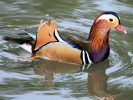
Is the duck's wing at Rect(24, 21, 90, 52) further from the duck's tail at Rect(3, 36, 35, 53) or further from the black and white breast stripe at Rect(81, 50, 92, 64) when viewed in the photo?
the duck's tail at Rect(3, 36, 35, 53)

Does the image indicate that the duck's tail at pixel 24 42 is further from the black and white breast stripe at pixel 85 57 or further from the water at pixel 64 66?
the black and white breast stripe at pixel 85 57

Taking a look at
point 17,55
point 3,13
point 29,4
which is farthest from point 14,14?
point 17,55

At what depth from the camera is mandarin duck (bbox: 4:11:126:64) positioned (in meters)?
6.07

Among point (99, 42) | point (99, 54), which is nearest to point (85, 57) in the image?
point (99, 54)

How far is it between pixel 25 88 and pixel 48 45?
139 centimetres

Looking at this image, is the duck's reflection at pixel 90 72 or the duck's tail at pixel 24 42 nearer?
the duck's reflection at pixel 90 72

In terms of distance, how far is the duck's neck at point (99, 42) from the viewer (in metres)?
6.14

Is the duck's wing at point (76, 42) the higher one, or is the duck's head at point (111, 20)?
the duck's head at point (111, 20)

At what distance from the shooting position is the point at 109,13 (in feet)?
19.7

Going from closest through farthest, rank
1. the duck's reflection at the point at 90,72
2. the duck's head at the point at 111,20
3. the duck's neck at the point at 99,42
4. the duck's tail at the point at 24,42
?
the duck's reflection at the point at 90,72, the duck's head at the point at 111,20, the duck's neck at the point at 99,42, the duck's tail at the point at 24,42

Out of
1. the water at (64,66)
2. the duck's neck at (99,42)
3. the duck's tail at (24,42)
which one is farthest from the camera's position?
the duck's tail at (24,42)

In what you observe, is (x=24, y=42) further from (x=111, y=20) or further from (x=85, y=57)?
(x=111, y=20)

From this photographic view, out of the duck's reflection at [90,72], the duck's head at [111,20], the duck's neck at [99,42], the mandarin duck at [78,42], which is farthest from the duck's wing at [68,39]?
the duck's head at [111,20]

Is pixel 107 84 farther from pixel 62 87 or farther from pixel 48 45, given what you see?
pixel 48 45
